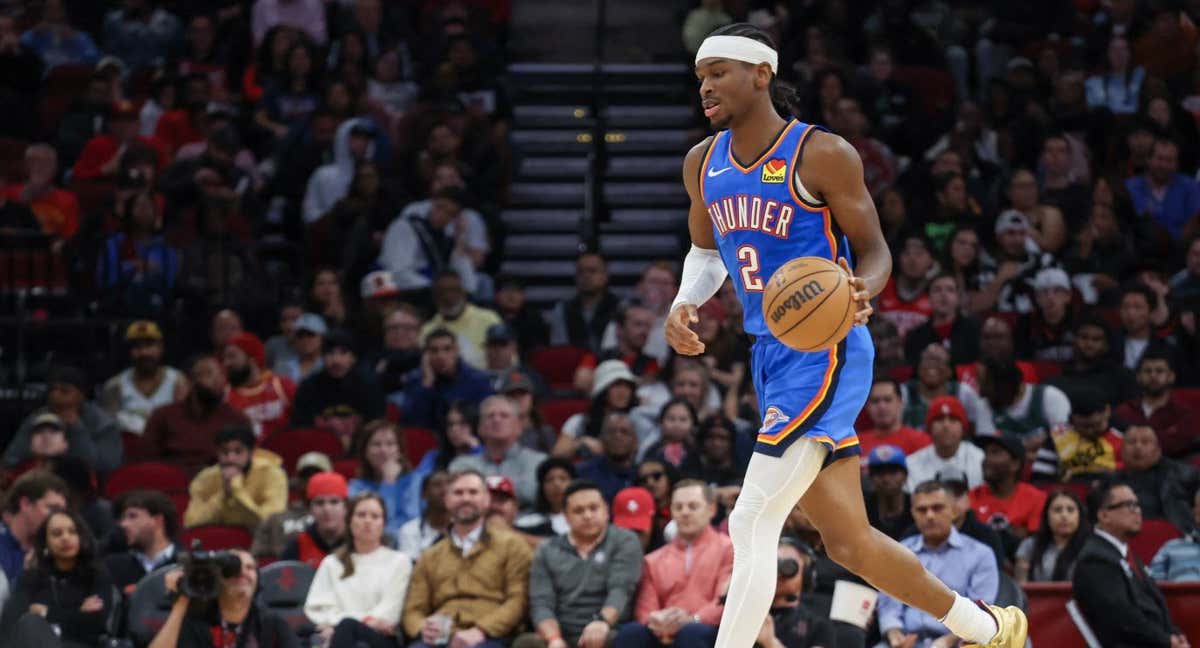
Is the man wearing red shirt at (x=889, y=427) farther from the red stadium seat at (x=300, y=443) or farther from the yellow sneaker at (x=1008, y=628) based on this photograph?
the yellow sneaker at (x=1008, y=628)

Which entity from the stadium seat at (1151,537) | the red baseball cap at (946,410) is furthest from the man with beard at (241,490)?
the stadium seat at (1151,537)

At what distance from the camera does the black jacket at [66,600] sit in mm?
9734

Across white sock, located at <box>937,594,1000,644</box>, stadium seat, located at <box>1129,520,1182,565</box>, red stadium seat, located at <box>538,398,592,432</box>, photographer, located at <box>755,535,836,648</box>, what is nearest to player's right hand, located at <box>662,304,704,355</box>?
white sock, located at <box>937,594,1000,644</box>

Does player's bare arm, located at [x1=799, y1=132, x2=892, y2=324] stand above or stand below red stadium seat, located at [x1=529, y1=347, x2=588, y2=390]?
above

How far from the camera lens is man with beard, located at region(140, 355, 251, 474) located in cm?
1231

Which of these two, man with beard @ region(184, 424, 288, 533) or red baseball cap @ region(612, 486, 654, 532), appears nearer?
red baseball cap @ region(612, 486, 654, 532)

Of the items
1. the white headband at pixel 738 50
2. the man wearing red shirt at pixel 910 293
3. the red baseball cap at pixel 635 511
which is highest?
the white headband at pixel 738 50

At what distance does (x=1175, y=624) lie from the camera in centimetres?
953

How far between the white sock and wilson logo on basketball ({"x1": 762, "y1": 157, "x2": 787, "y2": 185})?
4.95ft

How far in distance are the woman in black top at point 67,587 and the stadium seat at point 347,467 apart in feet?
6.91

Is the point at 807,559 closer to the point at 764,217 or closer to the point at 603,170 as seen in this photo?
the point at 764,217

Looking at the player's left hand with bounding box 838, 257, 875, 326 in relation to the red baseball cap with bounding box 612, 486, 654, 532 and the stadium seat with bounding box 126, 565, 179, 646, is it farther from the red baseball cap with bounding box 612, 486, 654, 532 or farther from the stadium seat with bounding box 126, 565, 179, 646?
the stadium seat with bounding box 126, 565, 179, 646

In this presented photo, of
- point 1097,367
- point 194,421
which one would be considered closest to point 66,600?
point 194,421

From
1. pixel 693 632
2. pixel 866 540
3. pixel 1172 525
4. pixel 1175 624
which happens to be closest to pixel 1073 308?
pixel 1172 525
